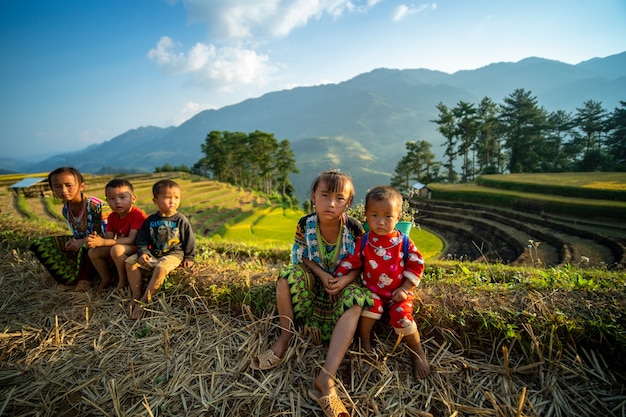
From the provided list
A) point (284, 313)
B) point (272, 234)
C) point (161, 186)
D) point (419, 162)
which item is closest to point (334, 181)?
point (284, 313)

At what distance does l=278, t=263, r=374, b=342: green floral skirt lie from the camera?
6.89ft

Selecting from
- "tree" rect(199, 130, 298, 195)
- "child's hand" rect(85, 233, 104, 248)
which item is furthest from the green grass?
"tree" rect(199, 130, 298, 195)

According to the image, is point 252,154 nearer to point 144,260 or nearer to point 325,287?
point 144,260

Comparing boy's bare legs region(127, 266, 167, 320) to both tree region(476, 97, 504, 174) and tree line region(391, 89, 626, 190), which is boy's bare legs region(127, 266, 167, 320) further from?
tree region(476, 97, 504, 174)

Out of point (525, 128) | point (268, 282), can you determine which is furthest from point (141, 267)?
point (525, 128)

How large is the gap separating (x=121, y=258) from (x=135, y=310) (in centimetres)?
55

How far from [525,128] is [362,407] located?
41165 mm

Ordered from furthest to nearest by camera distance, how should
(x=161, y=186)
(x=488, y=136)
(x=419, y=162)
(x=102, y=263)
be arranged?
(x=419, y=162), (x=488, y=136), (x=102, y=263), (x=161, y=186)

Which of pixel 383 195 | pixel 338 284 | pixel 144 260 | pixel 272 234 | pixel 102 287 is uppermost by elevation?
pixel 383 195

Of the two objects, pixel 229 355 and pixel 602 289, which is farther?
pixel 602 289

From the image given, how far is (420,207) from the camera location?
933 inches

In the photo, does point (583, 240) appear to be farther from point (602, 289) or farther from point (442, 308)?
point (442, 308)

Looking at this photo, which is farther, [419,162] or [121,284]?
[419,162]

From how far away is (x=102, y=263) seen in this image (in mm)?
2844
